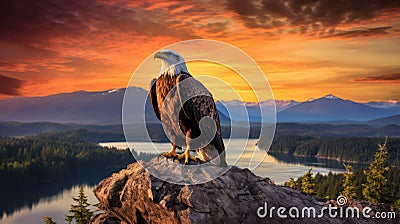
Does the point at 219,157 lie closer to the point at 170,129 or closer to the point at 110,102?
the point at 170,129

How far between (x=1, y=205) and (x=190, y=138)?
4181cm

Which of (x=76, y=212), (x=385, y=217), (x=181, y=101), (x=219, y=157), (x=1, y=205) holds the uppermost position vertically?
(x=181, y=101)

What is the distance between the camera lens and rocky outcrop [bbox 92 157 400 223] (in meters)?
5.77

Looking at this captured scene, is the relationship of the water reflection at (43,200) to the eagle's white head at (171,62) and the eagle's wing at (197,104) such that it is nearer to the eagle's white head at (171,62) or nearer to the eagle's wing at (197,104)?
the eagle's wing at (197,104)

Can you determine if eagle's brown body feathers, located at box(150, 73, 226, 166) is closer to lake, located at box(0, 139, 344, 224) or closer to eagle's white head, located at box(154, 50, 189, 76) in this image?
eagle's white head, located at box(154, 50, 189, 76)

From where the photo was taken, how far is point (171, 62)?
6.06 m

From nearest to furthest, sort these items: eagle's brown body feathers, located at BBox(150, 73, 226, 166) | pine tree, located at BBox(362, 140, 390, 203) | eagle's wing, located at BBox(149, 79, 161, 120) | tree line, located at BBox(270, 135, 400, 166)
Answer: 1. eagle's brown body feathers, located at BBox(150, 73, 226, 166)
2. eagle's wing, located at BBox(149, 79, 161, 120)
3. pine tree, located at BBox(362, 140, 390, 203)
4. tree line, located at BBox(270, 135, 400, 166)

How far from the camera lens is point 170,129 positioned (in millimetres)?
6578

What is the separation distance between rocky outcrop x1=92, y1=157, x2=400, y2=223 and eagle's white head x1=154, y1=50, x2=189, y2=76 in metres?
1.56

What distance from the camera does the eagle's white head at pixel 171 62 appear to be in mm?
5992

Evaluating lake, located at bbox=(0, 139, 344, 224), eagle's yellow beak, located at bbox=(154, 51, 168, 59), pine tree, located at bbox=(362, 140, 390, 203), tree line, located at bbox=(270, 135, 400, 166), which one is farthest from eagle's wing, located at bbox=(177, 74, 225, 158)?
tree line, located at bbox=(270, 135, 400, 166)

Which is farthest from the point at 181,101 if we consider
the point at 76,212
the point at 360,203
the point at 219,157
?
the point at 76,212

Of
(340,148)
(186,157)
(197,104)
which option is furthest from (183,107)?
(340,148)

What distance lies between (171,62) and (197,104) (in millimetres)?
823
